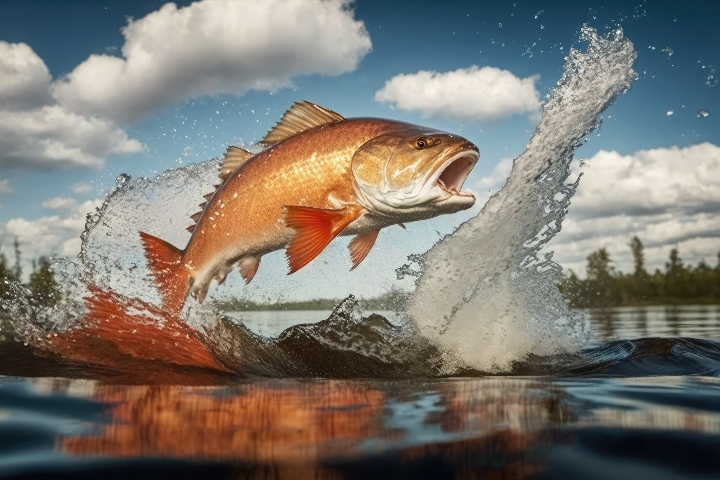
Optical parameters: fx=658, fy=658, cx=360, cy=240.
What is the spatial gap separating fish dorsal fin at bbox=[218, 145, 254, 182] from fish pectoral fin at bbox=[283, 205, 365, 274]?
1025 mm

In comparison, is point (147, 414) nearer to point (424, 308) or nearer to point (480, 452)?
point (480, 452)

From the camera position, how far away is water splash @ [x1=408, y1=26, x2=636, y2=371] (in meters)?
6.12

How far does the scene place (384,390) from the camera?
3.71 m

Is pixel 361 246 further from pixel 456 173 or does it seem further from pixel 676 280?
pixel 676 280

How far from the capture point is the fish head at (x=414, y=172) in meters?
5.07

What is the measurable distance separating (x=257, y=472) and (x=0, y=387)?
259cm

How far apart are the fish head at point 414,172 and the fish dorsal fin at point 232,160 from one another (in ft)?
4.02

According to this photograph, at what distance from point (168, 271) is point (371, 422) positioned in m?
3.72

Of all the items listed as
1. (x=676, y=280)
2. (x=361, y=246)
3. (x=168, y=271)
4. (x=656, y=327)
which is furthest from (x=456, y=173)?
(x=676, y=280)

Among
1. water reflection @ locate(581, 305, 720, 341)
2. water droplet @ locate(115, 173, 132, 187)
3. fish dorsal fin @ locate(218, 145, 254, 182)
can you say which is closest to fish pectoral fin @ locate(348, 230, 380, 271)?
fish dorsal fin @ locate(218, 145, 254, 182)

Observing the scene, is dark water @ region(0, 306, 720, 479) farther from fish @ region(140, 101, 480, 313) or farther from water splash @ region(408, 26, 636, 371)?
water splash @ region(408, 26, 636, 371)

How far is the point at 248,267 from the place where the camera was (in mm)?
5898

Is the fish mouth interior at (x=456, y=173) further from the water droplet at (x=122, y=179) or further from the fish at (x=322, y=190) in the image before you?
the water droplet at (x=122, y=179)

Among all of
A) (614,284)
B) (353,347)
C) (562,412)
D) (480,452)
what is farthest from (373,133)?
(614,284)
